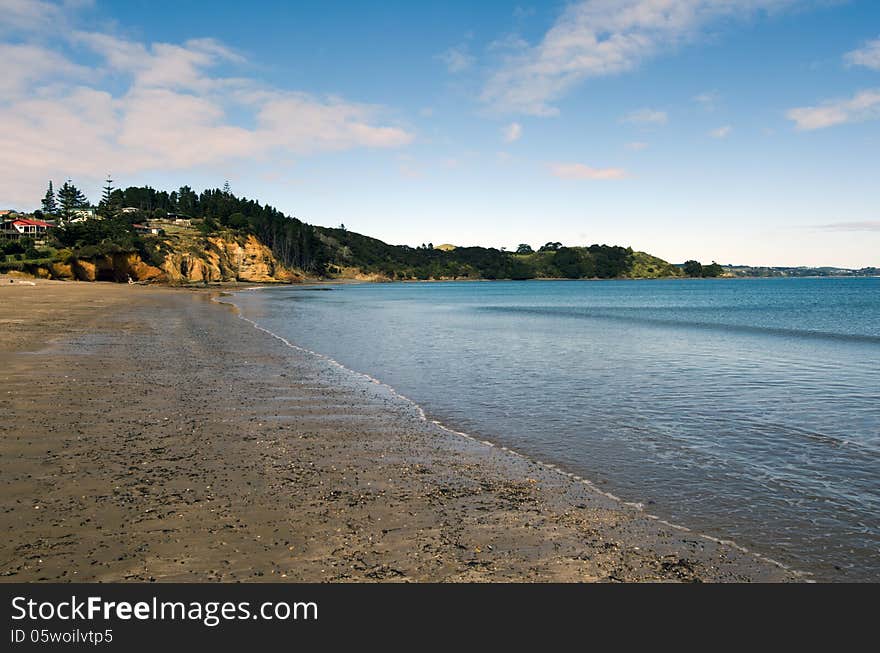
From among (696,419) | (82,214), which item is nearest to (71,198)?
(82,214)

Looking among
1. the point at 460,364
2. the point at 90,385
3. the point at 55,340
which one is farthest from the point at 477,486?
the point at 55,340

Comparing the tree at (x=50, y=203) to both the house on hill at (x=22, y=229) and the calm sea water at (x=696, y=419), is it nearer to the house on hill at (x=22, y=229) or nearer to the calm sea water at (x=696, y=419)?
the house on hill at (x=22, y=229)

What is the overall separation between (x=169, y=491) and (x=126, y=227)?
13955 centimetres

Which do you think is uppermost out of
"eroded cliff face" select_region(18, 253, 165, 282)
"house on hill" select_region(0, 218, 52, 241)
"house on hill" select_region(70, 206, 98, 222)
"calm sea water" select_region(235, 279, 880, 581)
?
"house on hill" select_region(70, 206, 98, 222)

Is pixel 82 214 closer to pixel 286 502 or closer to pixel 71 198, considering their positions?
pixel 71 198

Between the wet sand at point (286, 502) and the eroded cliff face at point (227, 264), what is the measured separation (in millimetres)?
109281

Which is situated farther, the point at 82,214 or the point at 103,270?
the point at 82,214

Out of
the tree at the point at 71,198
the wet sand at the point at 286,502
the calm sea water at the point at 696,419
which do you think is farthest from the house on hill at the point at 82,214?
the wet sand at the point at 286,502

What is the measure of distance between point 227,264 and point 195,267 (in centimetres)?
1744

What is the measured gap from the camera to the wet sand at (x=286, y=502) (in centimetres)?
583

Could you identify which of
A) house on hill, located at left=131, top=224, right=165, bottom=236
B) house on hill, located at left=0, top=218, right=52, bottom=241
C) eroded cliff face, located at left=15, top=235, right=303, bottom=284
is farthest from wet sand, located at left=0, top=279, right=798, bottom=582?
house on hill, located at left=0, top=218, right=52, bottom=241

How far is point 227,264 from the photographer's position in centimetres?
14250

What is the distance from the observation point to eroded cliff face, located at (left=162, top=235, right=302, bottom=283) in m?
120

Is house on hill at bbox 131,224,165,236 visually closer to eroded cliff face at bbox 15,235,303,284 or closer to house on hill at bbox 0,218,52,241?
eroded cliff face at bbox 15,235,303,284
